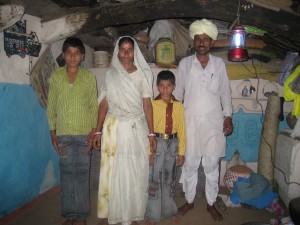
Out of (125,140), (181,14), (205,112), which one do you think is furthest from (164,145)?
(181,14)

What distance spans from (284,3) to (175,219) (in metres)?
2.77

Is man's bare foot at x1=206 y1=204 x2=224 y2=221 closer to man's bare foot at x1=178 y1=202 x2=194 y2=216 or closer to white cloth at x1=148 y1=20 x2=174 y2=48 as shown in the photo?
man's bare foot at x1=178 y1=202 x2=194 y2=216

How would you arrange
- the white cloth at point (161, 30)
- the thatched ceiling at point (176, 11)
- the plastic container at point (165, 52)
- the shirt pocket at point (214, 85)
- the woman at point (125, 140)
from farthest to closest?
the white cloth at point (161, 30), the plastic container at point (165, 52), the shirt pocket at point (214, 85), the thatched ceiling at point (176, 11), the woman at point (125, 140)

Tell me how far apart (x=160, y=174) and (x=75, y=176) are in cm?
95

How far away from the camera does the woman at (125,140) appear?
2670 mm

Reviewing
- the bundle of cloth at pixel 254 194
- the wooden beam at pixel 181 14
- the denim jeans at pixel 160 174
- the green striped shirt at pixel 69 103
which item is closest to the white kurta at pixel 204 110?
the denim jeans at pixel 160 174

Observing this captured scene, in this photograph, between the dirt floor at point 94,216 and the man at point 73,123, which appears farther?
the dirt floor at point 94,216

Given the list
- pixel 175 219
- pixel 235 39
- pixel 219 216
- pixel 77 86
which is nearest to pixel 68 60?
pixel 77 86

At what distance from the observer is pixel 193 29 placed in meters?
3.07

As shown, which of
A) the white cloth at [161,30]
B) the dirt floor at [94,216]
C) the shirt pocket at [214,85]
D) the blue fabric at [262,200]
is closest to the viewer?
the dirt floor at [94,216]

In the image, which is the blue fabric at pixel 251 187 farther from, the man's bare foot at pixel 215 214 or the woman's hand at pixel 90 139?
the woman's hand at pixel 90 139

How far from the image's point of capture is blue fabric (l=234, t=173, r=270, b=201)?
3473 millimetres

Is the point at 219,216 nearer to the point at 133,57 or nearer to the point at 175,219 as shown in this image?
the point at 175,219

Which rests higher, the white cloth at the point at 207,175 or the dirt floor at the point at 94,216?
the white cloth at the point at 207,175
